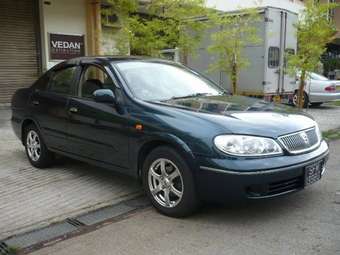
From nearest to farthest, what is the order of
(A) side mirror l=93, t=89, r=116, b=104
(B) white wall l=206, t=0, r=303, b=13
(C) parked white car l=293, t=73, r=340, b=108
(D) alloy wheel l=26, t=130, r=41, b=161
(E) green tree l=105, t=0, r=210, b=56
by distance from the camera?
(A) side mirror l=93, t=89, r=116, b=104 → (D) alloy wheel l=26, t=130, r=41, b=161 → (E) green tree l=105, t=0, r=210, b=56 → (C) parked white car l=293, t=73, r=340, b=108 → (B) white wall l=206, t=0, r=303, b=13

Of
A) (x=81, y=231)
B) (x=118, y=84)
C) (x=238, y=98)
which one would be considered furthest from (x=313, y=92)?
(x=81, y=231)

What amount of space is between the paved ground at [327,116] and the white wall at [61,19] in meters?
7.45

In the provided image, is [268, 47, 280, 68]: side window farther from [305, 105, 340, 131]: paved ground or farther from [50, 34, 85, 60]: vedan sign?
[50, 34, 85, 60]: vedan sign

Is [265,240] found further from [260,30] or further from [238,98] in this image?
[260,30]

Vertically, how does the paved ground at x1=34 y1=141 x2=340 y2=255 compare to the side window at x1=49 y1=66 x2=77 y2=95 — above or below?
below

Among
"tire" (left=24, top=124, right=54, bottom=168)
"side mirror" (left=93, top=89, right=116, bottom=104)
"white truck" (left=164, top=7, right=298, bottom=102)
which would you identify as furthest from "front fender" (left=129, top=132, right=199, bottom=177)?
"white truck" (left=164, top=7, right=298, bottom=102)

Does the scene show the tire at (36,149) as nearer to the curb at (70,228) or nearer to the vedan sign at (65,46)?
the curb at (70,228)

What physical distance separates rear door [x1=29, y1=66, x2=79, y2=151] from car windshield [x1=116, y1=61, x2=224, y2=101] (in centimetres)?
89

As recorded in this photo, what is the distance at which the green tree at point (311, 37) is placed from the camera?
10.3 meters

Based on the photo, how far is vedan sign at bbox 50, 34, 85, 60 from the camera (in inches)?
523

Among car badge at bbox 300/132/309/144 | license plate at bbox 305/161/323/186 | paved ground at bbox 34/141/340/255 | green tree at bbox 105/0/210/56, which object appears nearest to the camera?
paved ground at bbox 34/141/340/255

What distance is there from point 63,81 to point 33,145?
44.7 inches

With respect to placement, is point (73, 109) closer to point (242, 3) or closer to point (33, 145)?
point (33, 145)

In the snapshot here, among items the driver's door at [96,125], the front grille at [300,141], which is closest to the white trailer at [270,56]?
the driver's door at [96,125]
